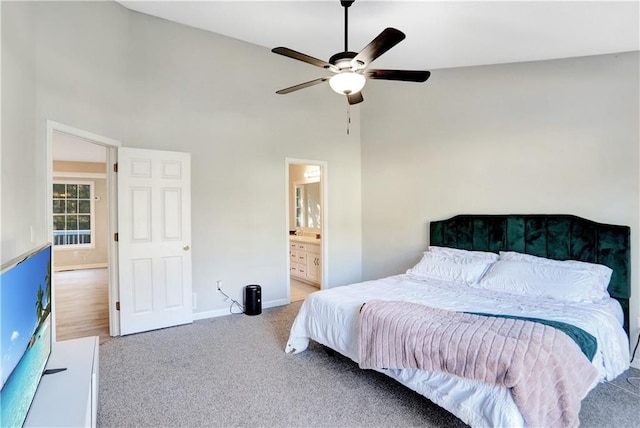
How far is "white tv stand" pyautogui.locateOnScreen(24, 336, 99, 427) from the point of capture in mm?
1442

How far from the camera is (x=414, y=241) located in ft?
15.2

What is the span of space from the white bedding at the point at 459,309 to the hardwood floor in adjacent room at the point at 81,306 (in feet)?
8.07

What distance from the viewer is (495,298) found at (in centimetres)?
290

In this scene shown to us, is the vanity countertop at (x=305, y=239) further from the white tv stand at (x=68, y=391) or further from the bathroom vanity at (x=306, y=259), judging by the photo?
the white tv stand at (x=68, y=391)

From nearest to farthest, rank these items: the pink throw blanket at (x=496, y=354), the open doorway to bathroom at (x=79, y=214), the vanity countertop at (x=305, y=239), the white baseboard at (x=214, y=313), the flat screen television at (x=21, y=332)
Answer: the flat screen television at (x=21, y=332)
the pink throw blanket at (x=496, y=354)
the white baseboard at (x=214, y=313)
the vanity countertop at (x=305, y=239)
the open doorway to bathroom at (x=79, y=214)

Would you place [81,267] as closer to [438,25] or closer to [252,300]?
[252,300]

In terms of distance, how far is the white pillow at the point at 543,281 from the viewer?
2.79 metres

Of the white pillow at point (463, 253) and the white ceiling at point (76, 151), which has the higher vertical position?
the white ceiling at point (76, 151)

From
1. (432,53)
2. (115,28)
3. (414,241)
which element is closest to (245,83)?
(115,28)

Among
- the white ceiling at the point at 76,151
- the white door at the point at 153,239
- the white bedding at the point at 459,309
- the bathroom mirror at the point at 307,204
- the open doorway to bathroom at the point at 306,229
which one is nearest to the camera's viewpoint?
the white bedding at the point at 459,309

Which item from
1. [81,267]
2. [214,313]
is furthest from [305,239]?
[81,267]

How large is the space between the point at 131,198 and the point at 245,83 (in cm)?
204

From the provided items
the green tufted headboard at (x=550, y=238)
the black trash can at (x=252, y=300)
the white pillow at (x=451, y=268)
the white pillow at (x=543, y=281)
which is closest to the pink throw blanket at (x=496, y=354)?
the white pillow at (x=543, y=281)

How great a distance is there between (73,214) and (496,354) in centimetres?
939
